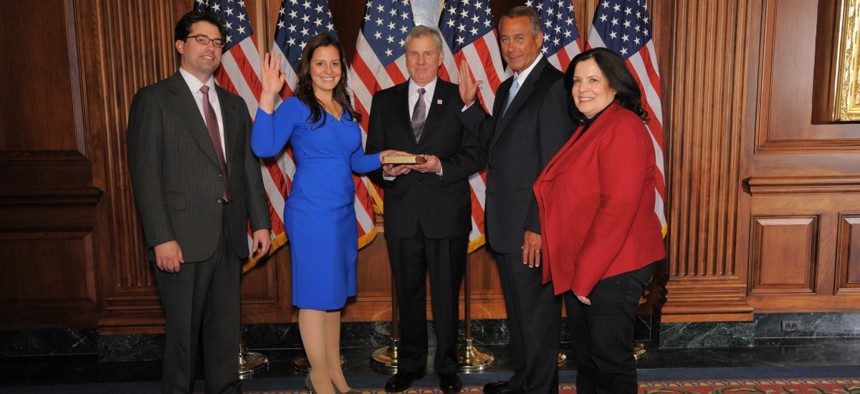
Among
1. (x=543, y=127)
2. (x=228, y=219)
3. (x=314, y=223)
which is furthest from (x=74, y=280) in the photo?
(x=543, y=127)

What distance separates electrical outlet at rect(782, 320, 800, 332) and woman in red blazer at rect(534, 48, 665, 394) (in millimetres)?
2600

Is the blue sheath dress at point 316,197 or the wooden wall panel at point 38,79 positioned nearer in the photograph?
the blue sheath dress at point 316,197

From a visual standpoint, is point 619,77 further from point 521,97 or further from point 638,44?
point 638,44

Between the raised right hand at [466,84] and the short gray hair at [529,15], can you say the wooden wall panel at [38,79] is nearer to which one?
the raised right hand at [466,84]

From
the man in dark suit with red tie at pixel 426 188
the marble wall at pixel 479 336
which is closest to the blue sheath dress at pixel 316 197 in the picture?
the man in dark suit with red tie at pixel 426 188

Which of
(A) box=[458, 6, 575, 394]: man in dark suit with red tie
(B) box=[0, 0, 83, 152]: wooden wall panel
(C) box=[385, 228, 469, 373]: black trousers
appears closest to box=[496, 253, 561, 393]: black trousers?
(A) box=[458, 6, 575, 394]: man in dark suit with red tie

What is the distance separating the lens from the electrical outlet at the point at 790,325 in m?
4.35

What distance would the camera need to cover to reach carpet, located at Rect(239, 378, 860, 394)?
3.39m

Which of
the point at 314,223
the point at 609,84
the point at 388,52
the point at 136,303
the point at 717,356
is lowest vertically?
the point at 717,356

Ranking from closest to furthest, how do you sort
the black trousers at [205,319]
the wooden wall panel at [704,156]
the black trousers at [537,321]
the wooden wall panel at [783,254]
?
the black trousers at [205,319] → the black trousers at [537,321] → the wooden wall panel at [704,156] → the wooden wall panel at [783,254]

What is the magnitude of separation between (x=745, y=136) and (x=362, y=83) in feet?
8.34

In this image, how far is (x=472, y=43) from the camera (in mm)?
3959

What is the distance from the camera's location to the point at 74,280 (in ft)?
13.6

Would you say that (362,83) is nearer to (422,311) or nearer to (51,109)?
(422,311)
